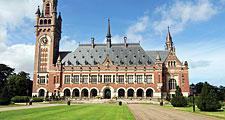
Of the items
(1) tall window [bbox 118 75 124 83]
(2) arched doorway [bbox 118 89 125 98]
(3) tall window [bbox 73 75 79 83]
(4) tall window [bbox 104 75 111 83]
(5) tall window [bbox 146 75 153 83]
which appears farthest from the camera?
(2) arched doorway [bbox 118 89 125 98]

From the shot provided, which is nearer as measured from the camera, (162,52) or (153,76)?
(153,76)

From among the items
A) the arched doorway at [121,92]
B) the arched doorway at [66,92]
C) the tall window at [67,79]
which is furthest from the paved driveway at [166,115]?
the arched doorway at [66,92]

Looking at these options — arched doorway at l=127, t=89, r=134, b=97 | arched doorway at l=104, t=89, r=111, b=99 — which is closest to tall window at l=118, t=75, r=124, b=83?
arched doorway at l=127, t=89, r=134, b=97

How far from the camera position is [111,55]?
243 ft

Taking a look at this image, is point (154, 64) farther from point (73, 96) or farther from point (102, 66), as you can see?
point (73, 96)

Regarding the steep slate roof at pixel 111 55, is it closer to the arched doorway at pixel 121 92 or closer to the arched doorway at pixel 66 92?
the arched doorway at pixel 121 92

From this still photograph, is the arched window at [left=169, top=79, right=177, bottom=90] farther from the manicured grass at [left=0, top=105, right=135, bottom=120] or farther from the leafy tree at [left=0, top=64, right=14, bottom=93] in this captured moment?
the leafy tree at [left=0, top=64, right=14, bottom=93]

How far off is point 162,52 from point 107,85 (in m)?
25.6

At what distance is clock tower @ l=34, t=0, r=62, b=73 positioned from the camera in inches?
2867

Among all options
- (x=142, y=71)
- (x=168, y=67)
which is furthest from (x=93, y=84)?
(x=168, y=67)

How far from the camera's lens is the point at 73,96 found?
70.2 m

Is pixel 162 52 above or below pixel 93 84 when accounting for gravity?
above

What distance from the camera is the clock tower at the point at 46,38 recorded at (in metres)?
72.8

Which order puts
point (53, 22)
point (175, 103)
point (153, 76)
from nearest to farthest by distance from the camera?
point (175, 103) → point (153, 76) → point (53, 22)
